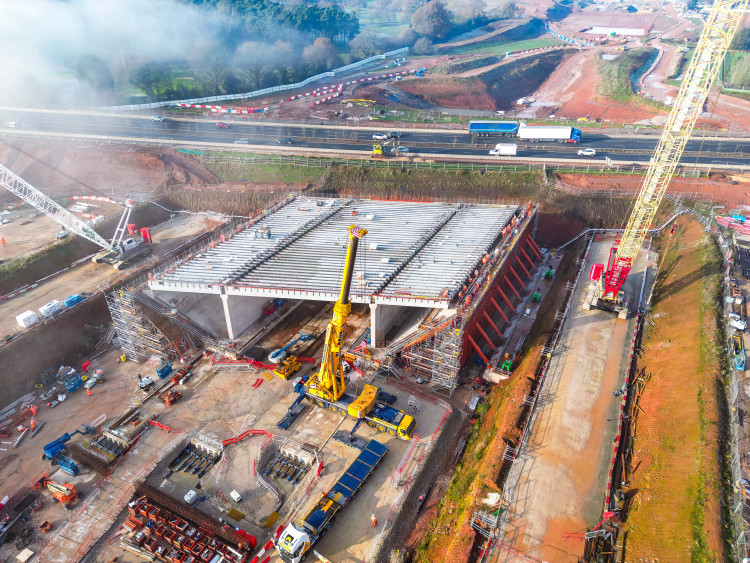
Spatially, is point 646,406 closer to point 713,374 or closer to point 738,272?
point 713,374

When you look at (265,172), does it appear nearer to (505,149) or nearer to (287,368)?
(505,149)

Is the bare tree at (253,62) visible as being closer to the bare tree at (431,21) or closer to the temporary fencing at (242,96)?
the temporary fencing at (242,96)

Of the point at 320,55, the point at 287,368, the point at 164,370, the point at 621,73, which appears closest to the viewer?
the point at 287,368

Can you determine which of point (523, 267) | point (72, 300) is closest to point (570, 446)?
→ point (523, 267)

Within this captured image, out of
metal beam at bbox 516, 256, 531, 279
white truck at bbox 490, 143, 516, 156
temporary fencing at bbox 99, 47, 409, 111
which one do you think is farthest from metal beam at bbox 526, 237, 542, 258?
temporary fencing at bbox 99, 47, 409, 111

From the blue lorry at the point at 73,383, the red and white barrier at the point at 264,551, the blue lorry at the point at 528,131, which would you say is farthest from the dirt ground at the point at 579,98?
the blue lorry at the point at 73,383

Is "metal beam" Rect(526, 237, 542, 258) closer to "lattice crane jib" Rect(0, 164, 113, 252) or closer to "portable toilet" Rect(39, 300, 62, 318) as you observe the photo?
"lattice crane jib" Rect(0, 164, 113, 252)
